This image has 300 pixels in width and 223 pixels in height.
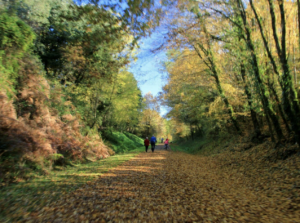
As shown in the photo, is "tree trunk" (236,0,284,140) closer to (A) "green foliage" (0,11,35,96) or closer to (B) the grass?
(B) the grass

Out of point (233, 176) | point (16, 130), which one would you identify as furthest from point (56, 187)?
point (233, 176)

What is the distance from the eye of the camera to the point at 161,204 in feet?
14.4

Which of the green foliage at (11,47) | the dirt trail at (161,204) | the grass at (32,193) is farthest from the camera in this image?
the green foliage at (11,47)

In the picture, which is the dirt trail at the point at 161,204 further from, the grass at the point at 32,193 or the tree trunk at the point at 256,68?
the tree trunk at the point at 256,68

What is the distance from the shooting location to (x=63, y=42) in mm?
13547

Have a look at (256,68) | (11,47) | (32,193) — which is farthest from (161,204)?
(11,47)

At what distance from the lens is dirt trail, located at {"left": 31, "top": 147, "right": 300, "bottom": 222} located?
368cm

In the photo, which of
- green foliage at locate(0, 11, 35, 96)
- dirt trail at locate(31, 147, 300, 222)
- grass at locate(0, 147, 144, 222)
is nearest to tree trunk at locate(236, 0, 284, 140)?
dirt trail at locate(31, 147, 300, 222)

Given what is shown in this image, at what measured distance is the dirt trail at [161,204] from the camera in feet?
12.1

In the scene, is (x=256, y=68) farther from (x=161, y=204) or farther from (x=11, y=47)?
(x=11, y=47)

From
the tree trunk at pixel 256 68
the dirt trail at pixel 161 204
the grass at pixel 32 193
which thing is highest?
the tree trunk at pixel 256 68

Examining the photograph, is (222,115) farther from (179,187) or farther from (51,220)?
(51,220)

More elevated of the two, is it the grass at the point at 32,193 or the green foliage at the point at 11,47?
the green foliage at the point at 11,47

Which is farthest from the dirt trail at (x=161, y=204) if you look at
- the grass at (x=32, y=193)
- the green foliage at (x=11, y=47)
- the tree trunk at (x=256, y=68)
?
the green foliage at (x=11, y=47)
